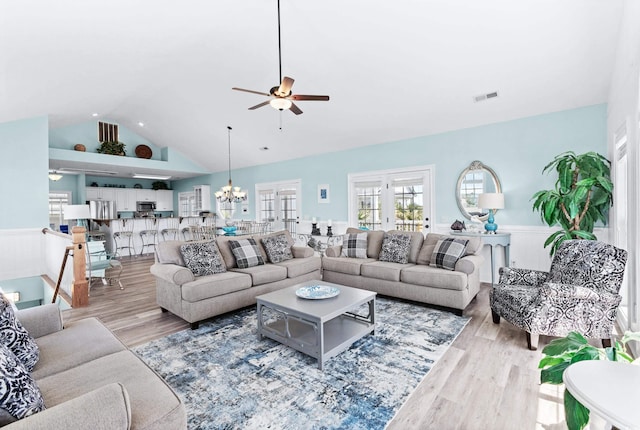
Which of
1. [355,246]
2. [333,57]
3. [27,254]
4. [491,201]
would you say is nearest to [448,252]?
[491,201]

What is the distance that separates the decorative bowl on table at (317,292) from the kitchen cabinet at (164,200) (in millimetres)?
10319

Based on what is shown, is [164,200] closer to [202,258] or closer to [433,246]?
[202,258]

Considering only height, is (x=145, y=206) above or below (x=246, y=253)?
above

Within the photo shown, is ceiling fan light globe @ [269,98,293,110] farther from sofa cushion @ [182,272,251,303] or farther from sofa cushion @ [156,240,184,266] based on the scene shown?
sofa cushion @ [156,240,184,266]

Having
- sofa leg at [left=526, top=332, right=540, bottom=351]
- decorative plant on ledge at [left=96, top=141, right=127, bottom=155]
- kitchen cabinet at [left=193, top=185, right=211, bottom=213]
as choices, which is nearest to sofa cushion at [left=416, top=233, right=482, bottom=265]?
sofa leg at [left=526, top=332, right=540, bottom=351]

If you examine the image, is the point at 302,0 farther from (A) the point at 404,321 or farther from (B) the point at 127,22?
(A) the point at 404,321

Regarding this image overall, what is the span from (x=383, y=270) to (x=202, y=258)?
236cm

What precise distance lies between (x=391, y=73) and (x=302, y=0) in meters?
1.58

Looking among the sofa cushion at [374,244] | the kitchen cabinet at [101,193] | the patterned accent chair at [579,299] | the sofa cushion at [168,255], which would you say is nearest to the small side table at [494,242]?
the sofa cushion at [374,244]

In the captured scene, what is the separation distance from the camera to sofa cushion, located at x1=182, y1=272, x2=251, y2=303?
3.26m

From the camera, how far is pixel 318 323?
2.45 metres

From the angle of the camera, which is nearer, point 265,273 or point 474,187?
point 265,273

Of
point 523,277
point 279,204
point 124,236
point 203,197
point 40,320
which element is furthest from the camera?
point 203,197

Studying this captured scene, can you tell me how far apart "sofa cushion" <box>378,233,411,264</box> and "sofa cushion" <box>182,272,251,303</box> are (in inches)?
79.4
